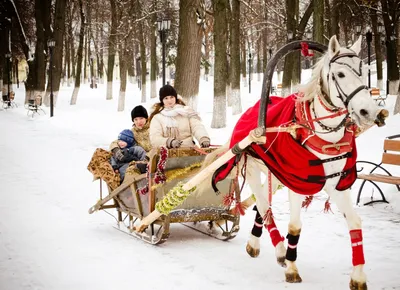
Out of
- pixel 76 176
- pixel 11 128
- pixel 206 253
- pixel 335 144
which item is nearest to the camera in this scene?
pixel 335 144

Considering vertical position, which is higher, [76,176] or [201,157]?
[201,157]

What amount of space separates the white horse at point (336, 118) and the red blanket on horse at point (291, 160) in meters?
0.05

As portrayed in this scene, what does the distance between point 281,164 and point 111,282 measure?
1.98 m

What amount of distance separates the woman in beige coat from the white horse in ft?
6.82

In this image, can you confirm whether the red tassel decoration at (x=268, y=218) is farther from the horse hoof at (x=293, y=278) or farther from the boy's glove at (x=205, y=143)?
the boy's glove at (x=205, y=143)

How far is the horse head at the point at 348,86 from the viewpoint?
Answer: 421cm

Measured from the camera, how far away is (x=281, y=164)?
512cm

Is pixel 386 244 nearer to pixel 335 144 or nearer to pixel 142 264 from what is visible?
pixel 335 144

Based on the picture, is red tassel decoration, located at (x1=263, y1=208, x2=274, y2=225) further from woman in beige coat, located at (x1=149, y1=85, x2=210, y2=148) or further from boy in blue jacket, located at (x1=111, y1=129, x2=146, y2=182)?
boy in blue jacket, located at (x1=111, y1=129, x2=146, y2=182)

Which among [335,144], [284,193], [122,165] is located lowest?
[284,193]

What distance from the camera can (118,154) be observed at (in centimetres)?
755

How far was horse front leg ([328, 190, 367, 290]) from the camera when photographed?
4707 millimetres

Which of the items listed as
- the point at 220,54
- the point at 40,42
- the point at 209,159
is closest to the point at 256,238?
the point at 209,159

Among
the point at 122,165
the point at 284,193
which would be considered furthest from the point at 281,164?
the point at 284,193
